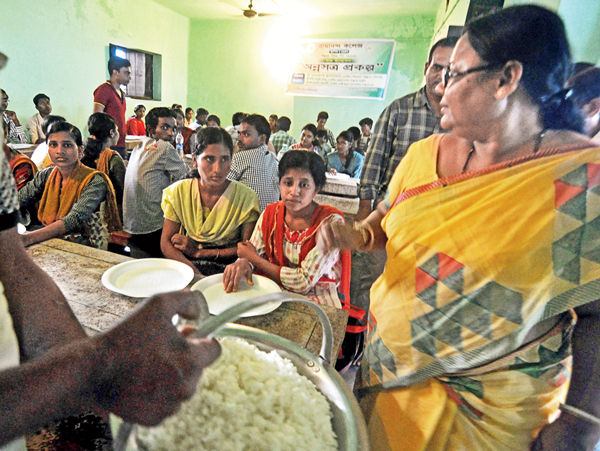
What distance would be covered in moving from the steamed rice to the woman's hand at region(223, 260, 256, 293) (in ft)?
1.41

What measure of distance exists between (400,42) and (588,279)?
19.6ft

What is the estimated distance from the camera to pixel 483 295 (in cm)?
49

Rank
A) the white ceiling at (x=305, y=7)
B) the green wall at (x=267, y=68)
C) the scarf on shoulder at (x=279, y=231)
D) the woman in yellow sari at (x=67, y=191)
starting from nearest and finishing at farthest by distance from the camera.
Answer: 1. the scarf on shoulder at (x=279, y=231)
2. the woman in yellow sari at (x=67, y=191)
3. the white ceiling at (x=305, y=7)
4. the green wall at (x=267, y=68)

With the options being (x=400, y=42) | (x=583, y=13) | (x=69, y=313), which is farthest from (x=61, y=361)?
(x=400, y=42)

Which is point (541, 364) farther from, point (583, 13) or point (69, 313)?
point (69, 313)

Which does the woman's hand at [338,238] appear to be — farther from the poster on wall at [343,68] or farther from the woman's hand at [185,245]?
the poster on wall at [343,68]

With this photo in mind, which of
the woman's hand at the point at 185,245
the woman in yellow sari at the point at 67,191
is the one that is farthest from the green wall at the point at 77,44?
the woman's hand at the point at 185,245

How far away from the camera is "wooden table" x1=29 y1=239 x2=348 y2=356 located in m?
0.75

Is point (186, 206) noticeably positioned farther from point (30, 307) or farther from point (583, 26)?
point (583, 26)

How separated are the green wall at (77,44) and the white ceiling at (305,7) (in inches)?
23.4

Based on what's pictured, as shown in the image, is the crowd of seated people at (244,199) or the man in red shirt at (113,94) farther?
the man in red shirt at (113,94)

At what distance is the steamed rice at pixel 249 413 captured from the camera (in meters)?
0.38

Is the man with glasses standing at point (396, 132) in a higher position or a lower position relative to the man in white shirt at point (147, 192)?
higher

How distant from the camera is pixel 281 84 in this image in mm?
6152
